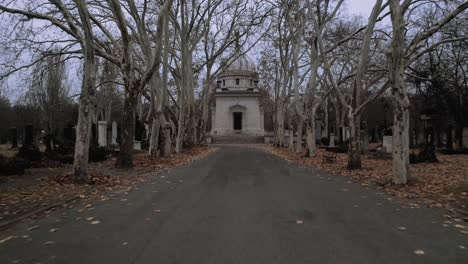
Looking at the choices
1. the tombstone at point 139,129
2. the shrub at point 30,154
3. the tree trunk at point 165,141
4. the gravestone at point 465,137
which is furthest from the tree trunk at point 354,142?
the tombstone at point 139,129

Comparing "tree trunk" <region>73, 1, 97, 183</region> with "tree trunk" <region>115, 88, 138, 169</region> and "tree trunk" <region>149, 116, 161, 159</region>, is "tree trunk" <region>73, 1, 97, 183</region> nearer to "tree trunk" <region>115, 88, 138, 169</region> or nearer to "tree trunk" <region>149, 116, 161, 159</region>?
"tree trunk" <region>115, 88, 138, 169</region>

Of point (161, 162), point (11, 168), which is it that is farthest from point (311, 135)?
point (11, 168)

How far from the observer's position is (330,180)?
12328 millimetres

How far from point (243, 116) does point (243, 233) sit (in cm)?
5850

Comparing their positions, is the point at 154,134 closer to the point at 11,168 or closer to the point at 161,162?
the point at 161,162

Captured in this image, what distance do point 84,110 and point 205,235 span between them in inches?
292

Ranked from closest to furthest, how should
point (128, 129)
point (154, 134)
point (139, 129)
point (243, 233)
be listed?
point (243, 233), point (128, 129), point (154, 134), point (139, 129)

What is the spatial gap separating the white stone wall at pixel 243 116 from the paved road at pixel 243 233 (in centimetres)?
5447

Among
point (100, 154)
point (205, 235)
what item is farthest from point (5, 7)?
point (205, 235)

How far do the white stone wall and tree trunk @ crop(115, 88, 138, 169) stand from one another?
4791 cm

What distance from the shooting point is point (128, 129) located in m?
14.8

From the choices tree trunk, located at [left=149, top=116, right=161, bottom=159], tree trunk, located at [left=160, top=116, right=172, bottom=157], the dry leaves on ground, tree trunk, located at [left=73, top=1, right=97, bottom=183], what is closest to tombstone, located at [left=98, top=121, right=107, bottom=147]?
tree trunk, located at [left=160, top=116, right=172, bottom=157]

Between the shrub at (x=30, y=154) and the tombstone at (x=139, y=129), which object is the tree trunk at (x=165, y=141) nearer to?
the shrub at (x=30, y=154)

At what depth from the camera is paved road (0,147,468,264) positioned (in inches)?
179
